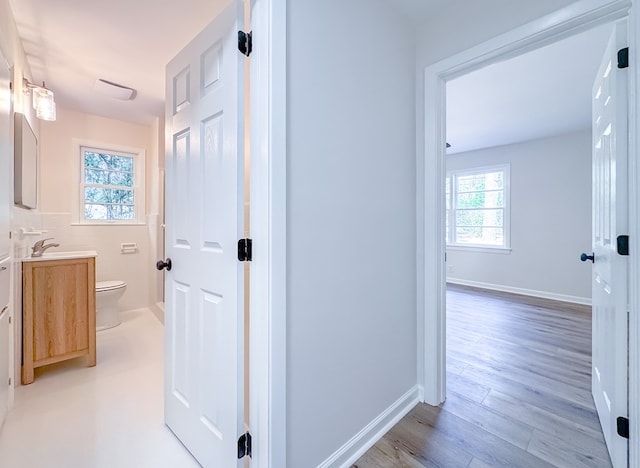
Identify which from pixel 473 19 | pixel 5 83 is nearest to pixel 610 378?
pixel 473 19

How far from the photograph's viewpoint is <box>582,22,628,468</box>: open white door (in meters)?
1.25

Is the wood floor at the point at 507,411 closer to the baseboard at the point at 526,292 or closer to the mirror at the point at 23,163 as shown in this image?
the baseboard at the point at 526,292

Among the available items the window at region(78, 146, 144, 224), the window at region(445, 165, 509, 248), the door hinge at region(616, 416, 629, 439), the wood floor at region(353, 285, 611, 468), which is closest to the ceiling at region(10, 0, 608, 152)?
the window at region(78, 146, 144, 224)

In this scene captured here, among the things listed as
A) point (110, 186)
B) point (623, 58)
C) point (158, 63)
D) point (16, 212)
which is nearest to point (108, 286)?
point (16, 212)

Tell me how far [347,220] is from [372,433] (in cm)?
112

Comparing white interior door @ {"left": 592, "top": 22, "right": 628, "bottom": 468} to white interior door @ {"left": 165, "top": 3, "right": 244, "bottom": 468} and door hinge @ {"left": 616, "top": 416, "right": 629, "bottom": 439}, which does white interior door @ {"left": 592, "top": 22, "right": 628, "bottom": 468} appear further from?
white interior door @ {"left": 165, "top": 3, "right": 244, "bottom": 468}

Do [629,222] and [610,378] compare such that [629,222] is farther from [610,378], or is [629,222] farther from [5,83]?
[5,83]

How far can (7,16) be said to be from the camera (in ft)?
5.78

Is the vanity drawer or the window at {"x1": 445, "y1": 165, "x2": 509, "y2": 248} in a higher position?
the window at {"x1": 445, "y1": 165, "x2": 509, "y2": 248}

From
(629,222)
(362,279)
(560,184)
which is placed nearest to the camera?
(629,222)

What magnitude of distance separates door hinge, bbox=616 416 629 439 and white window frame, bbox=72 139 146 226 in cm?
461

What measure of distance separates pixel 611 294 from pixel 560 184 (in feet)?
13.0

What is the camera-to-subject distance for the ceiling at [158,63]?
185cm

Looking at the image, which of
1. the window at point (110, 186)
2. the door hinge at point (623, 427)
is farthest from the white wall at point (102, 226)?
the door hinge at point (623, 427)
